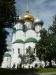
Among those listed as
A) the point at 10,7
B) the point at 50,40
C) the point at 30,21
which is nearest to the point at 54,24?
the point at 50,40

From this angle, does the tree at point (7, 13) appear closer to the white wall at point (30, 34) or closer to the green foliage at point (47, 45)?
the green foliage at point (47, 45)

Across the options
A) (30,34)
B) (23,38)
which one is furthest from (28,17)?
(23,38)

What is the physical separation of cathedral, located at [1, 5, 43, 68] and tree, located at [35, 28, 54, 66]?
562 centimetres

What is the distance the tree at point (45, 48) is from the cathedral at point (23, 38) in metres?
5.62

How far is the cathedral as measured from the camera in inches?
1967

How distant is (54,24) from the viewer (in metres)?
36.7

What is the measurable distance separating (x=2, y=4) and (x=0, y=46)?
7288mm

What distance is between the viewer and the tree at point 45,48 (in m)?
39.7

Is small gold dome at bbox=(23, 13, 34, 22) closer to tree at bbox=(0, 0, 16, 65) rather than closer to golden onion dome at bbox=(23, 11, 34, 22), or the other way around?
golden onion dome at bbox=(23, 11, 34, 22)

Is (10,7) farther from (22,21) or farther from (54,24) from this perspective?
(22,21)

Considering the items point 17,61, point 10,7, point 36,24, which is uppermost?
point 36,24

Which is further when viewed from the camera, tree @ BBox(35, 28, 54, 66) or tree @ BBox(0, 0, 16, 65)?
tree @ BBox(35, 28, 54, 66)

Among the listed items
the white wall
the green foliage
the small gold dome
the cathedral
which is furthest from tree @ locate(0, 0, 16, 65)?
the small gold dome

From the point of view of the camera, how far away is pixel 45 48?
40.4 meters
